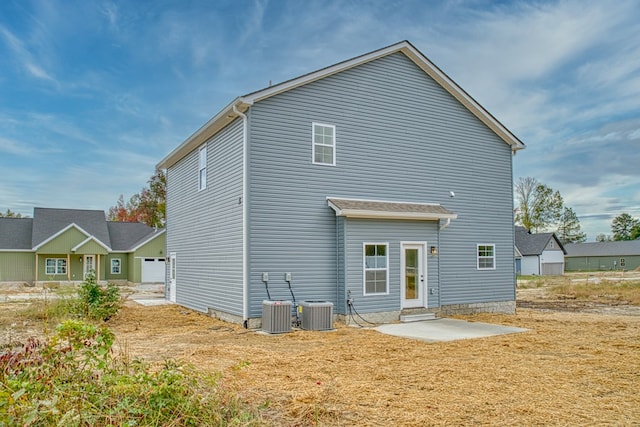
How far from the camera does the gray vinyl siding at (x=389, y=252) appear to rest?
476 inches

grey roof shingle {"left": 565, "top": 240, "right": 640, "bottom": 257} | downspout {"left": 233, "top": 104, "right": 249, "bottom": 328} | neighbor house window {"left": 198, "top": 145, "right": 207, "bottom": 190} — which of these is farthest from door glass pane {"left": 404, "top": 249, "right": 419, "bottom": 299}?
grey roof shingle {"left": 565, "top": 240, "right": 640, "bottom": 257}

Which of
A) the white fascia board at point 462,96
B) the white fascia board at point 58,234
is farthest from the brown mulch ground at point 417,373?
the white fascia board at point 58,234

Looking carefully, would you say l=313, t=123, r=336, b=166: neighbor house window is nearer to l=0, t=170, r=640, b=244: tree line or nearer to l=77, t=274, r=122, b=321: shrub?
l=77, t=274, r=122, b=321: shrub

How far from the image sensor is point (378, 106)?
13.4 m

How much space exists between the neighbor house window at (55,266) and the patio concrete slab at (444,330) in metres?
28.0

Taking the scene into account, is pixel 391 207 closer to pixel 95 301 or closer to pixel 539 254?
pixel 95 301

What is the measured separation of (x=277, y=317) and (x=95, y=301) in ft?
17.3

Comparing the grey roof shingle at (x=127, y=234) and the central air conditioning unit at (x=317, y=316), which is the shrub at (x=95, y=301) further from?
the grey roof shingle at (x=127, y=234)

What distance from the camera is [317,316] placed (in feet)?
35.8

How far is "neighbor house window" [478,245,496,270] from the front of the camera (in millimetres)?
14969

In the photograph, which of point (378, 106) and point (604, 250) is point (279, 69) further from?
point (604, 250)

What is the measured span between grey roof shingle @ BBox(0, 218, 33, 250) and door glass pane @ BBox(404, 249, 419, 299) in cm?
2840

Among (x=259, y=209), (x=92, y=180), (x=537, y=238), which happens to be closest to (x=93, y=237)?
(x=92, y=180)

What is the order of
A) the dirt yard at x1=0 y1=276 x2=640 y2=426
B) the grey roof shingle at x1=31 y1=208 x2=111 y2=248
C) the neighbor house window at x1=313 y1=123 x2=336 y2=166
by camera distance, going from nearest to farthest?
1. the dirt yard at x1=0 y1=276 x2=640 y2=426
2. the neighbor house window at x1=313 y1=123 x2=336 y2=166
3. the grey roof shingle at x1=31 y1=208 x2=111 y2=248
